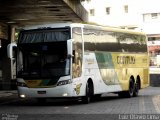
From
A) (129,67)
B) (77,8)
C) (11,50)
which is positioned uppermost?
(77,8)

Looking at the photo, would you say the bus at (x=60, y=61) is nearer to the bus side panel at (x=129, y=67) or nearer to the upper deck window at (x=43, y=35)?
the upper deck window at (x=43, y=35)

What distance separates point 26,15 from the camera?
110 feet

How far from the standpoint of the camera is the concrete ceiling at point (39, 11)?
28.3 meters

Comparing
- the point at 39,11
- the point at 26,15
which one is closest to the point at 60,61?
the point at 39,11

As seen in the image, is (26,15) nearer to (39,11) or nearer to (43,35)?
(39,11)

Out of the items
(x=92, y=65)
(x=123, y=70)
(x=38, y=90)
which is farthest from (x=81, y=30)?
(x=123, y=70)

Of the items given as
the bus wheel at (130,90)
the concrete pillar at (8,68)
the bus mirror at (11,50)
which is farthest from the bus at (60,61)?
the concrete pillar at (8,68)

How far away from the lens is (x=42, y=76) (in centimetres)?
2250

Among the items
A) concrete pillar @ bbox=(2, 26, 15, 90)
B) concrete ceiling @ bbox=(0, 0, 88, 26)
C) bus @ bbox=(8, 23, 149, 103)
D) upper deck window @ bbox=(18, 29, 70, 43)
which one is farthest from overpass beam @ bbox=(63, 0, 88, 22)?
concrete pillar @ bbox=(2, 26, 15, 90)

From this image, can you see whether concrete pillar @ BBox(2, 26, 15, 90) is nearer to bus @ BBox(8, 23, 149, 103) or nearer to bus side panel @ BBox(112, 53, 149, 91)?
bus side panel @ BBox(112, 53, 149, 91)

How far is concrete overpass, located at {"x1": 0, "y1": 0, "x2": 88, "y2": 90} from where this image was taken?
28.6 meters

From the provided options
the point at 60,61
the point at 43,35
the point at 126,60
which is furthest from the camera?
the point at 126,60

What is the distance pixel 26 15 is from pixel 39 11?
2265mm

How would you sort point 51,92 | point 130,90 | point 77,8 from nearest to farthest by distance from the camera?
point 51,92 → point 130,90 → point 77,8
